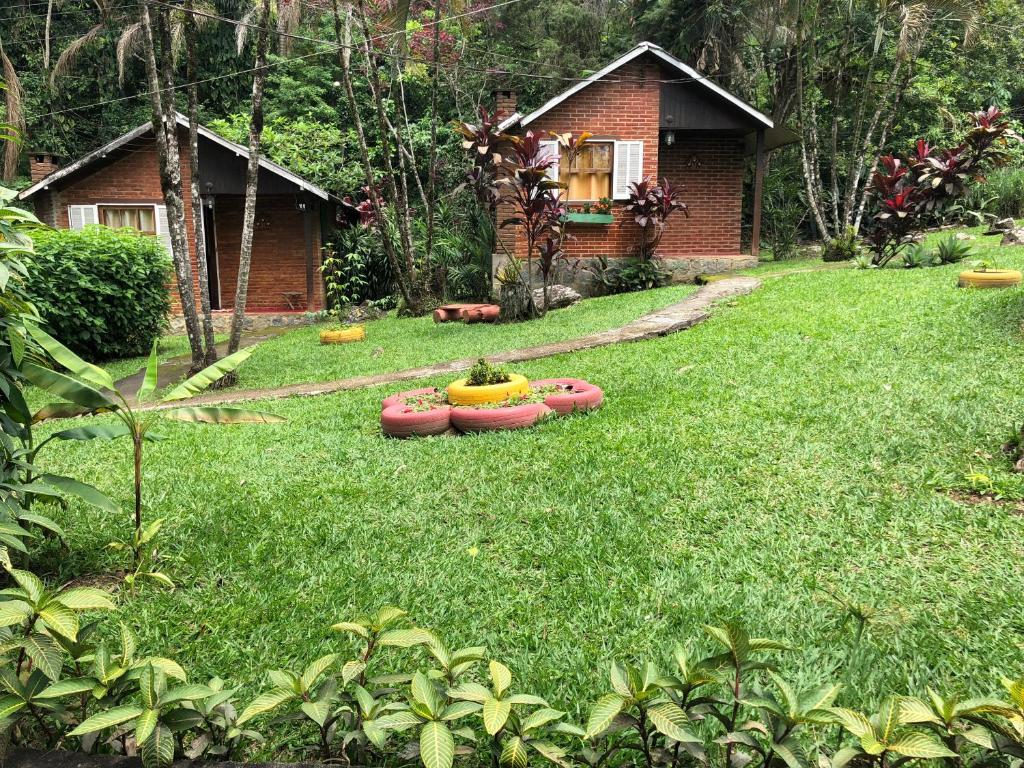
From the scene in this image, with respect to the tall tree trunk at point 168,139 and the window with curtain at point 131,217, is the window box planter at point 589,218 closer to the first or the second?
the tall tree trunk at point 168,139

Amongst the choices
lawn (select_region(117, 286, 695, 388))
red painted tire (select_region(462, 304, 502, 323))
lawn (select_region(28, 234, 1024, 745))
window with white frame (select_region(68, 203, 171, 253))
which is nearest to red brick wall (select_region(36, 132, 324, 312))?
window with white frame (select_region(68, 203, 171, 253))

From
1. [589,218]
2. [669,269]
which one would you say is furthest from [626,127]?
[669,269]

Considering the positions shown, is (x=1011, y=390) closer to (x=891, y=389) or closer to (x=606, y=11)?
(x=891, y=389)

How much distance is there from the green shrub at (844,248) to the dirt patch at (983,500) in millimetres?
11856

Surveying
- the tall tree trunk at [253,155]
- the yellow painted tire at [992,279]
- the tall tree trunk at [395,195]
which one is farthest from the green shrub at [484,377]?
the tall tree trunk at [395,195]

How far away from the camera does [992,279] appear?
344 inches

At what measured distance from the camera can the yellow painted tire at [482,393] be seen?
567 cm

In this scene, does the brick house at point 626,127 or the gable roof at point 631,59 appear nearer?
the gable roof at point 631,59

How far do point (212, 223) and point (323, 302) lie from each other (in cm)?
366

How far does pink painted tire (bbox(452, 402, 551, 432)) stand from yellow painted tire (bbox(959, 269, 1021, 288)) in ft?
21.1

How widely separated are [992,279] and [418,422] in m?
7.37

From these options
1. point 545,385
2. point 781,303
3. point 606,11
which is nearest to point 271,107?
point 606,11

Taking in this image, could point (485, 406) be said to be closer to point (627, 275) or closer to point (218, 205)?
point (627, 275)

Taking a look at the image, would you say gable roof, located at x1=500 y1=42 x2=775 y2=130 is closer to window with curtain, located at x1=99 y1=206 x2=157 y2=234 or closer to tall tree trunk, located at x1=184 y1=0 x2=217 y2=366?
tall tree trunk, located at x1=184 y1=0 x2=217 y2=366
